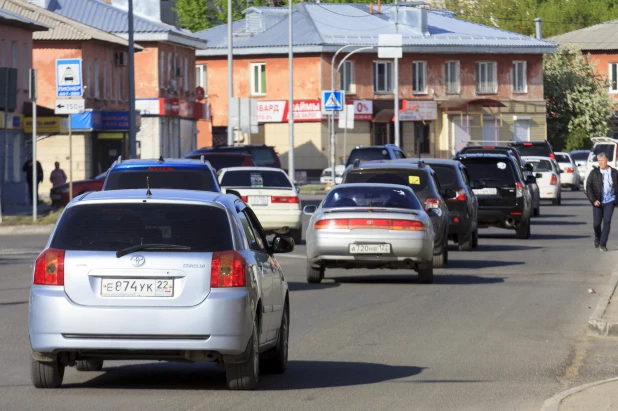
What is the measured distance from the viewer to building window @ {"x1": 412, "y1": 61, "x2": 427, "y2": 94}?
8469 centimetres

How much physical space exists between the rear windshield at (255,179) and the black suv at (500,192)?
4072mm

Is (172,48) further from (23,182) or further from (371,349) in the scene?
(371,349)

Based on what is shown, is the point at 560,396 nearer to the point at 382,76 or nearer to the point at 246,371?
the point at 246,371

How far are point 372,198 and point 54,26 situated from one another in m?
43.9

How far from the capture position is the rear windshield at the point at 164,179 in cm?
1994

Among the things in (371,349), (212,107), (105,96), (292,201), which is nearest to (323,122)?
(212,107)

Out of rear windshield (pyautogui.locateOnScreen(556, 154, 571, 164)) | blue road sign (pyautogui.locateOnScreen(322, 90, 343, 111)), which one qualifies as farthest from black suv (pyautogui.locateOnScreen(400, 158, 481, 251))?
rear windshield (pyautogui.locateOnScreen(556, 154, 571, 164))

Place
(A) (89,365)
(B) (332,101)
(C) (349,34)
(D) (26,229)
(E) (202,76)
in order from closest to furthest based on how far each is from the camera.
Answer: (A) (89,365) → (D) (26,229) → (B) (332,101) → (C) (349,34) → (E) (202,76)

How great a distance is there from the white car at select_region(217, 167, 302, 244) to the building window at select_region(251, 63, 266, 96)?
54.3 meters

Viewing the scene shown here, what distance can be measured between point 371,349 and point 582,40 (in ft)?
323

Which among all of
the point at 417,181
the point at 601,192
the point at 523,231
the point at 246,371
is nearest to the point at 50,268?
the point at 246,371

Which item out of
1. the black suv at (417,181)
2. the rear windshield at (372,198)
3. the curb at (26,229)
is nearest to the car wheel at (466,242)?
the black suv at (417,181)

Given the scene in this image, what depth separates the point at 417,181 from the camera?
22.9m

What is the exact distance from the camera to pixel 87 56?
63.0 m
